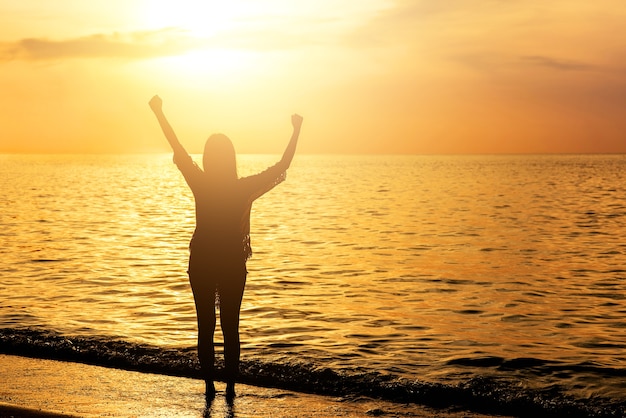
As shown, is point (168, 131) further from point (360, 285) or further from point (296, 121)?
point (360, 285)

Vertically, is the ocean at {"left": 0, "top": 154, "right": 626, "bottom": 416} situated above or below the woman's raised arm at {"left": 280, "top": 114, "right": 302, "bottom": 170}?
below

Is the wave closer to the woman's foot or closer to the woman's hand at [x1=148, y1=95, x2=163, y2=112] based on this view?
the woman's foot

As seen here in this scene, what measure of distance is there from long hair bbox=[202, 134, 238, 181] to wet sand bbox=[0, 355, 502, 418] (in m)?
2.26

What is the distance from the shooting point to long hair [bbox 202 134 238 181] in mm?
6863

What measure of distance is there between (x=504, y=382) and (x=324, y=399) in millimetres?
2496

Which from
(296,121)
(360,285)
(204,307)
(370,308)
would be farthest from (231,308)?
(360,285)

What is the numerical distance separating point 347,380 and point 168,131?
3851 millimetres

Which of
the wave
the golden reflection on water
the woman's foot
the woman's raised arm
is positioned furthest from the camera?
the golden reflection on water

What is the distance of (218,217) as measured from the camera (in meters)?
6.93

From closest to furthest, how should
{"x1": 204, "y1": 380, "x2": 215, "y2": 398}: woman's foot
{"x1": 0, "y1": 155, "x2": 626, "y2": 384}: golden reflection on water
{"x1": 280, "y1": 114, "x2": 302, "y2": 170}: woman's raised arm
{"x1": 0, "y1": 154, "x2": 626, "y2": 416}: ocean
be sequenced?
{"x1": 280, "y1": 114, "x2": 302, "y2": 170}: woman's raised arm
{"x1": 204, "y1": 380, "x2": 215, "y2": 398}: woman's foot
{"x1": 0, "y1": 154, "x2": 626, "y2": 416}: ocean
{"x1": 0, "y1": 155, "x2": 626, "y2": 384}: golden reflection on water

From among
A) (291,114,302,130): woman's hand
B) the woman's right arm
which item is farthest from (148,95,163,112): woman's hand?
(291,114,302,130): woman's hand

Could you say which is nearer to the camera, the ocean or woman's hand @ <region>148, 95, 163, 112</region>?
woman's hand @ <region>148, 95, 163, 112</region>

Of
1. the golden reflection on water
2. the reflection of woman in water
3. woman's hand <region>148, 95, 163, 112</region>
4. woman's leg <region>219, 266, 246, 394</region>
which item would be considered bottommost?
the golden reflection on water

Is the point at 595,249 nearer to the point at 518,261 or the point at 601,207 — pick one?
the point at 518,261
